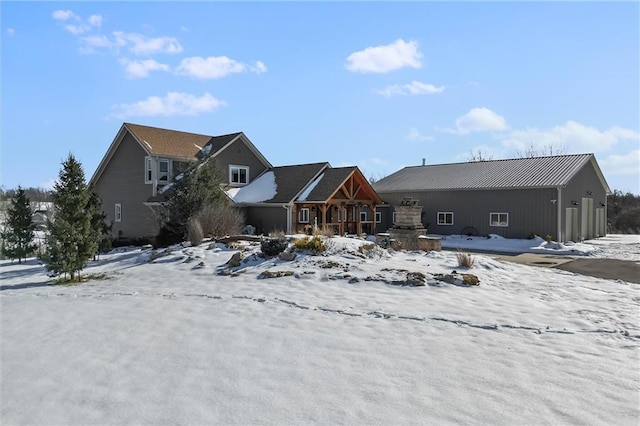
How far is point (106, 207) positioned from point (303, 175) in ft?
45.0

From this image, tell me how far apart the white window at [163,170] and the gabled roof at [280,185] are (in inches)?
142

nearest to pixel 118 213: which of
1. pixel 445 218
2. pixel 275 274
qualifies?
pixel 445 218

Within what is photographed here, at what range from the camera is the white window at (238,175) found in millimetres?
28141

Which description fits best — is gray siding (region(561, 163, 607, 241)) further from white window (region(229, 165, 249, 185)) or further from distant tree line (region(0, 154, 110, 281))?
distant tree line (region(0, 154, 110, 281))

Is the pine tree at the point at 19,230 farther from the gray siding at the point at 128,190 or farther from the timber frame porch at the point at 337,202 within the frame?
the timber frame porch at the point at 337,202

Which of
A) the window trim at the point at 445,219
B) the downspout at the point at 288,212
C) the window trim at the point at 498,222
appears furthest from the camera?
the window trim at the point at 445,219

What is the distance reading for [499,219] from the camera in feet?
86.5

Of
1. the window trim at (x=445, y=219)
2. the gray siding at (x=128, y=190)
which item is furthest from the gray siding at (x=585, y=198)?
the gray siding at (x=128, y=190)

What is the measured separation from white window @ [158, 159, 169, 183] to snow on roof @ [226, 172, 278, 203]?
3.56m

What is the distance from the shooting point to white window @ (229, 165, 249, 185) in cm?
2814

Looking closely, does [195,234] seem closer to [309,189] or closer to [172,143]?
[309,189]

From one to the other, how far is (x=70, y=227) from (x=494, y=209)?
71.5 feet

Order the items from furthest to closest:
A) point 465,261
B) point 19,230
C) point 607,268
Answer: point 19,230
point 607,268
point 465,261

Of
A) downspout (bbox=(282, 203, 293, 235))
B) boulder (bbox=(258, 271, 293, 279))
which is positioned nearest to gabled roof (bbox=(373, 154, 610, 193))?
downspout (bbox=(282, 203, 293, 235))
